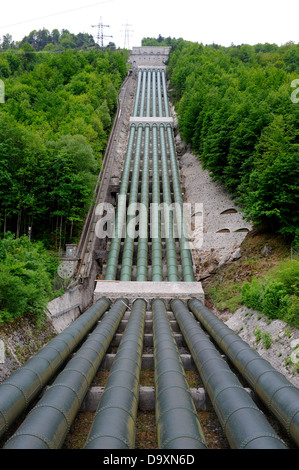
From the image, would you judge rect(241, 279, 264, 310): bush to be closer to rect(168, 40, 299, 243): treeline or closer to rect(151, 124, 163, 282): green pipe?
rect(168, 40, 299, 243): treeline

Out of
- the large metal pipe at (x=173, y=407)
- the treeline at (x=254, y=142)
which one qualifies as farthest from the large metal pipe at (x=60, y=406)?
the treeline at (x=254, y=142)

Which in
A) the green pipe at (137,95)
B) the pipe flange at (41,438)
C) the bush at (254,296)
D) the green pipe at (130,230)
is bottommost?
the pipe flange at (41,438)

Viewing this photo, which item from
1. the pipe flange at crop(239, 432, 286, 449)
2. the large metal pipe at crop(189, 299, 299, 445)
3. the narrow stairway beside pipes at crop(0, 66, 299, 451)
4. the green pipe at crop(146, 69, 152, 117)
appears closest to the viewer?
the pipe flange at crop(239, 432, 286, 449)

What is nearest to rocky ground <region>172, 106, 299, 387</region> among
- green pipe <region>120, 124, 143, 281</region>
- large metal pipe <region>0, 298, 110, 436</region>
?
green pipe <region>120, 124, 143, 281</region>

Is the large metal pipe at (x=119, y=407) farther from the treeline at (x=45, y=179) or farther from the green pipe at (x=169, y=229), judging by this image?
the treeline at (x=45, y=179)

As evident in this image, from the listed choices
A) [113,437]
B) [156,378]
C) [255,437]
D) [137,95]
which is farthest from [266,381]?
[137,95]
